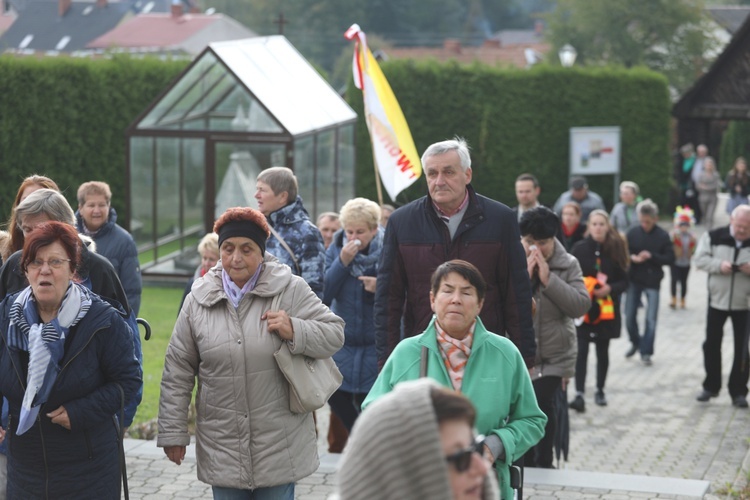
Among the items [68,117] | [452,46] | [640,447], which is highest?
[452,46]

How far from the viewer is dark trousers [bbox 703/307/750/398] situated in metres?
11.6

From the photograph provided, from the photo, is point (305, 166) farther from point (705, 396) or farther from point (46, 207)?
point (46, 207)

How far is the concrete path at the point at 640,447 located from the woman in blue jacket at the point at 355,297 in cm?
50

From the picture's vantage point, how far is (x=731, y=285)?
11.5 m

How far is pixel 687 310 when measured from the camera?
18.8 m

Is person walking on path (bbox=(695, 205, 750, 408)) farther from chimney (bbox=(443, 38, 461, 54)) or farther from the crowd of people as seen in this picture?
chimney (bbox=(443, 38, 461, 54))

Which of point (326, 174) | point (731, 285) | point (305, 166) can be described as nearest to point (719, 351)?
point (731, 285)

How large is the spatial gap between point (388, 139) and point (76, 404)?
6.69 meters

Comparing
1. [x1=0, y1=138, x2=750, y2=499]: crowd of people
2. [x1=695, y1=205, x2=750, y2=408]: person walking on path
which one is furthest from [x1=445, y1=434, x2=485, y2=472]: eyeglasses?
Answer: [x1=695, y1=205, x2=750, y2=408]: person walking on path

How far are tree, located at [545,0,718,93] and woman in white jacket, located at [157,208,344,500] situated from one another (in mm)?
45022

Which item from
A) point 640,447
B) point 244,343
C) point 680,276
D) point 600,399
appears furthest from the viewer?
point 680,276

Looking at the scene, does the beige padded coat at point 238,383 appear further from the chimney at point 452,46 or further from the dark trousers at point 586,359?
the chimney at point 452,46

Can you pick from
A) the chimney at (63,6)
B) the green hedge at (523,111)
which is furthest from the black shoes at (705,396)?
the chimney at (63,6)

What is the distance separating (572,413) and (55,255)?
749cm
